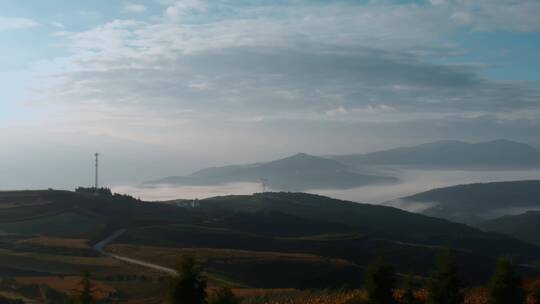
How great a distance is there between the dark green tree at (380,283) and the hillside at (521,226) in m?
153

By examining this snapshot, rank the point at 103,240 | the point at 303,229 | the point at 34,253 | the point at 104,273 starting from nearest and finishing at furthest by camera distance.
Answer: the point at 104,273
the point at 34,253
the point at 103,240
the point at 303,229

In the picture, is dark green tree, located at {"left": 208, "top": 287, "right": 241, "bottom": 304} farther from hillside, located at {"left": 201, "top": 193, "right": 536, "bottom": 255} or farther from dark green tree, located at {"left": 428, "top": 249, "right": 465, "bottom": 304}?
hillside, located at {"left": 201, "top": 193, "right": 536, "bottom": 255}

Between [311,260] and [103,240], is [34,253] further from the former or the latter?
[311,260]

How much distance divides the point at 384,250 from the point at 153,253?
1358 inches

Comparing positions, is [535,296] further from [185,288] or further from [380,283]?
[185,288]

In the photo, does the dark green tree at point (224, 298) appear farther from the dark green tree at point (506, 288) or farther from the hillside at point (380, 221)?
the hillside at point (380, 221)

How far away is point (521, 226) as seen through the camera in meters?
187

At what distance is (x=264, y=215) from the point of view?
132 m

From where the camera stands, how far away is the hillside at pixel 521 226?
17644 centimetres

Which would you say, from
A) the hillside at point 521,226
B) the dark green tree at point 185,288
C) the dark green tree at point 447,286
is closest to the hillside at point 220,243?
the dark green tree at point 447,286

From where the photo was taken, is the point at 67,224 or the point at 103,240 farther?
the point at 67,224

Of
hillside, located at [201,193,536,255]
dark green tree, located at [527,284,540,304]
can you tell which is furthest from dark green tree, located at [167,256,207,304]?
hillside, located at [201,193,536,255]

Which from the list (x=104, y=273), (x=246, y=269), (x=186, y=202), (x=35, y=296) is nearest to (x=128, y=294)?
(x=35, y=296)

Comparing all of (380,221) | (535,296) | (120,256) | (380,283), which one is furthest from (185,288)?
(380,221)
